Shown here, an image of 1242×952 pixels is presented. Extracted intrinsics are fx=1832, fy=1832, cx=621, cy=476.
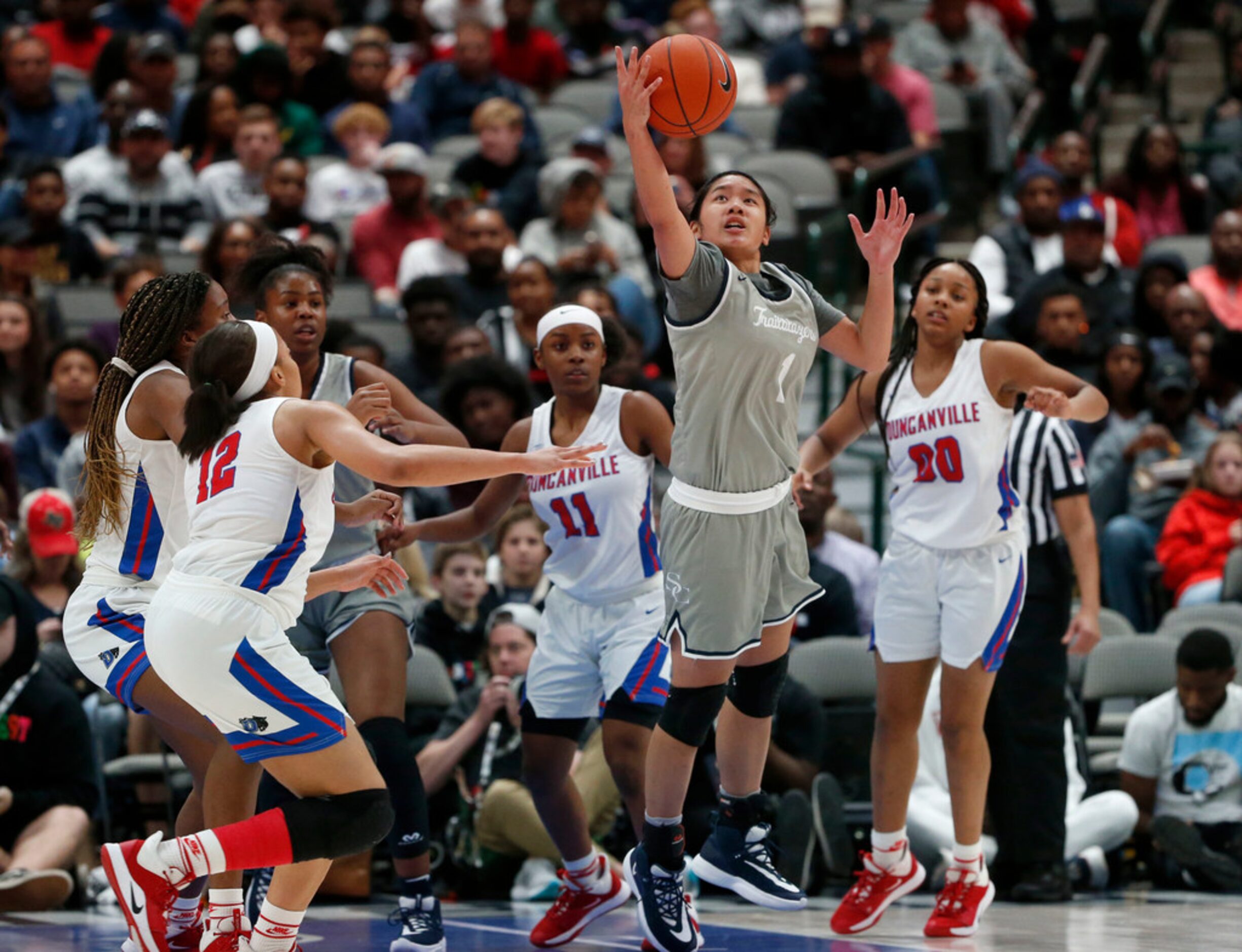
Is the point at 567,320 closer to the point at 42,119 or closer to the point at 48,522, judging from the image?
the point at 48,522

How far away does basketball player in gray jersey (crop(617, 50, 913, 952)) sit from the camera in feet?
18.4

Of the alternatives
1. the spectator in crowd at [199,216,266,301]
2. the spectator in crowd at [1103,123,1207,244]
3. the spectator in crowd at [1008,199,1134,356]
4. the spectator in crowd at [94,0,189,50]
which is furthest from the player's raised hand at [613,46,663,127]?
the spectator in crowd at [94,0,189,50]

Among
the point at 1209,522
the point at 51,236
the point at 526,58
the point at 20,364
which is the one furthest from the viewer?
the point at 526,58

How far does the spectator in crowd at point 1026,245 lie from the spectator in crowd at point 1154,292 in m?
0.55

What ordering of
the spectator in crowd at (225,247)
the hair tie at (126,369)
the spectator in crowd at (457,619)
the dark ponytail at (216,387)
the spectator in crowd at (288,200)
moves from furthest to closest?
the spectator in crowd at (288,200)
the spectator in crowd at (225,247)
the spectator in crowd at (457,619)
the hair tie at (126,369)
the dark ponytail at (216,387)

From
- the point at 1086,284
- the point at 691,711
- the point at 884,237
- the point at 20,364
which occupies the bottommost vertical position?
the point at 691,711

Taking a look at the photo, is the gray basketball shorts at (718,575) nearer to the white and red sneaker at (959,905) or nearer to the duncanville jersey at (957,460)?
the duncanville jersey at (957,460)

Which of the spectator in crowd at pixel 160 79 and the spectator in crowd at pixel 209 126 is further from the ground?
the spectator in crowd at pixel 160 79

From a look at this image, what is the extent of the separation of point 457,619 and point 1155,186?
24.2 feet

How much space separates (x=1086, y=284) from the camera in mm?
11500

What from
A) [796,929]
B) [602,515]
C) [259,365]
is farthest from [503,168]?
[259,365]

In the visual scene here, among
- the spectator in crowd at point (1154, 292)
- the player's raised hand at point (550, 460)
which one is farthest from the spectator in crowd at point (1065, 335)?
the player's raised hand at point (550, 460)

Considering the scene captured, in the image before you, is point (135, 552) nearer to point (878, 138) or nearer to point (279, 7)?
point (878, 138)

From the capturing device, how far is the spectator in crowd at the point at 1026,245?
1194cm
